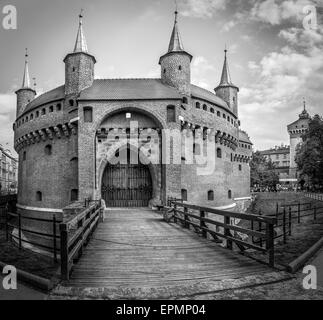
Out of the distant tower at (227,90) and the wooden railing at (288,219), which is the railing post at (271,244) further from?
the distant tower at (227,90)

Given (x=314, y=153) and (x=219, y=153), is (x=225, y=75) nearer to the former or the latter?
(x=219, y=153)

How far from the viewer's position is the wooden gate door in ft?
62.4

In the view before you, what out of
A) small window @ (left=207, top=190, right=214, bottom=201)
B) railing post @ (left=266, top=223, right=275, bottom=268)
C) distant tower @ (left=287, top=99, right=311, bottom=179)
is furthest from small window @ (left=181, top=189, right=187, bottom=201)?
distant tower @ (left=287, top=99, right=311, bottom=179)

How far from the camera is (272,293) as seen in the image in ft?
15.3

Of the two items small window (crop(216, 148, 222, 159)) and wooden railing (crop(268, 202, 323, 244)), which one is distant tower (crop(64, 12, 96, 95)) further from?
wooden railing (crop(268, 202, 323, 244))

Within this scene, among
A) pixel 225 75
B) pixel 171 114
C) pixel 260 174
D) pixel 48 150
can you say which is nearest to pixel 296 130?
pixel 260 174

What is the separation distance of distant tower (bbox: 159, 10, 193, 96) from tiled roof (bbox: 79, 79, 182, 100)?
2.13 feet

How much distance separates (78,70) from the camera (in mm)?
19953

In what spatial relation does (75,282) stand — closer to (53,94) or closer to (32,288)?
(32,288)

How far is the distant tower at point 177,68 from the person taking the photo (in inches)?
802

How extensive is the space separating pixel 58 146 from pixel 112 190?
16.8 feet

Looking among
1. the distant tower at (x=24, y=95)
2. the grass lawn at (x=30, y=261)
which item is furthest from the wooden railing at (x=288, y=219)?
the distant tower at (x=24, y=95)

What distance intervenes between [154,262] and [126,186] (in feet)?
42.4
